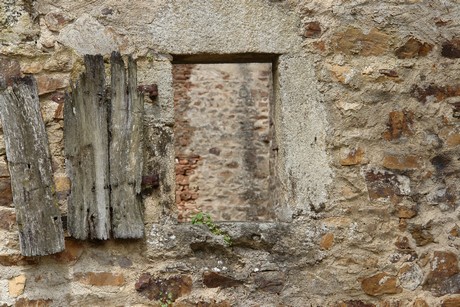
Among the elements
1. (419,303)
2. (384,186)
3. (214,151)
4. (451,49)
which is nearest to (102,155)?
(384,186)

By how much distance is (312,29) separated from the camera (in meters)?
3.49

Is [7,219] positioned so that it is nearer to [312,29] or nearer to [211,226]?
[211,226]

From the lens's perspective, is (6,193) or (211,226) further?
(211,226)

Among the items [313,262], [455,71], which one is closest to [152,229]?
[313,262]

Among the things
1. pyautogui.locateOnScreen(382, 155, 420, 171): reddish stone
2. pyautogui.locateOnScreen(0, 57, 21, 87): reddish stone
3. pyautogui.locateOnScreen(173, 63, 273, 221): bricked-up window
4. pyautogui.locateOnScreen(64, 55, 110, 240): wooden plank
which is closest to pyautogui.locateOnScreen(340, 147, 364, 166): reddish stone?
pyautogui.locateOnScreen(382, 155, 420, 171): reddish stone

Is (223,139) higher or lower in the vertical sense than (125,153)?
lower

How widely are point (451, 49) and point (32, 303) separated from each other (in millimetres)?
2484

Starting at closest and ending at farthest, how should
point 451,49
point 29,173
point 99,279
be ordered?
1. point 29,173
2. point 99,279
3. point 451,49

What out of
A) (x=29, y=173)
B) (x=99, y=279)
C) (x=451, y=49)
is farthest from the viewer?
(x=451, y=49)

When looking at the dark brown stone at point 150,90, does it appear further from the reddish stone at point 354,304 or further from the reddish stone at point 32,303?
the reddish stone at point 354,304

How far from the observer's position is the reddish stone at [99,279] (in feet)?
10.9

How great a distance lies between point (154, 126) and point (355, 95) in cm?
104

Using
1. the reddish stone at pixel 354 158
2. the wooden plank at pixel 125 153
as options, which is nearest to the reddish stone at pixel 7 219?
the wooden plank at pixel 125 153

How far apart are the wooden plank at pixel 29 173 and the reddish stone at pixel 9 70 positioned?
0.07 metres
